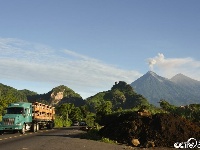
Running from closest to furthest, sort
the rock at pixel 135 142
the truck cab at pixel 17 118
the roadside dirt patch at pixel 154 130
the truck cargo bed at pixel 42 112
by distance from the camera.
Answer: the rock at pixel 135 142 < the roadside dirt patch at pixel 154 130 < the truck cab at pixel 17 118 < the truck cargo bed at pixel 42 112

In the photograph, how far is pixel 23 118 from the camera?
115ft

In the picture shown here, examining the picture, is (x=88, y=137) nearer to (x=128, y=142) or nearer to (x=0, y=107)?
(x=128, y=142)

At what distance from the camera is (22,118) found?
34.7 meters

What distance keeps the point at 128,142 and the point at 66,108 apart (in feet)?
284

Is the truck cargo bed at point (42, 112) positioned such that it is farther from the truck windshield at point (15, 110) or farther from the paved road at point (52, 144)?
the paved road at point (52, 144)

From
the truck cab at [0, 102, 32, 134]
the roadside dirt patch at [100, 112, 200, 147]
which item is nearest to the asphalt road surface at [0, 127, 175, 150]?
the roadside dirt patch at [100, 112, 200, 147]

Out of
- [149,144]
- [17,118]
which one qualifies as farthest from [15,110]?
[149,144]

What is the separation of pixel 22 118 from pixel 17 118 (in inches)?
38.1

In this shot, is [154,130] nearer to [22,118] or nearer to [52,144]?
[52,144]

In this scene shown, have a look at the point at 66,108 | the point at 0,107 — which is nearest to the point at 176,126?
the point at 0,107

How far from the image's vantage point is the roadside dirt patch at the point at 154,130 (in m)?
26.4

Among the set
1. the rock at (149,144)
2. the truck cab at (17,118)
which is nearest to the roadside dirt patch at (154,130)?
the rock at (149,144)

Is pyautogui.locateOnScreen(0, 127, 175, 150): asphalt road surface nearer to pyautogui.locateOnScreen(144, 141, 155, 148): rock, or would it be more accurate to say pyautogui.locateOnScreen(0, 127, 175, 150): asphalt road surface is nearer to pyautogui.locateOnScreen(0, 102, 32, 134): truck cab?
pyautogui.locateOnScreen(144, 141, 155, 148): rock

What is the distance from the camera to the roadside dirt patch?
2638 cm
